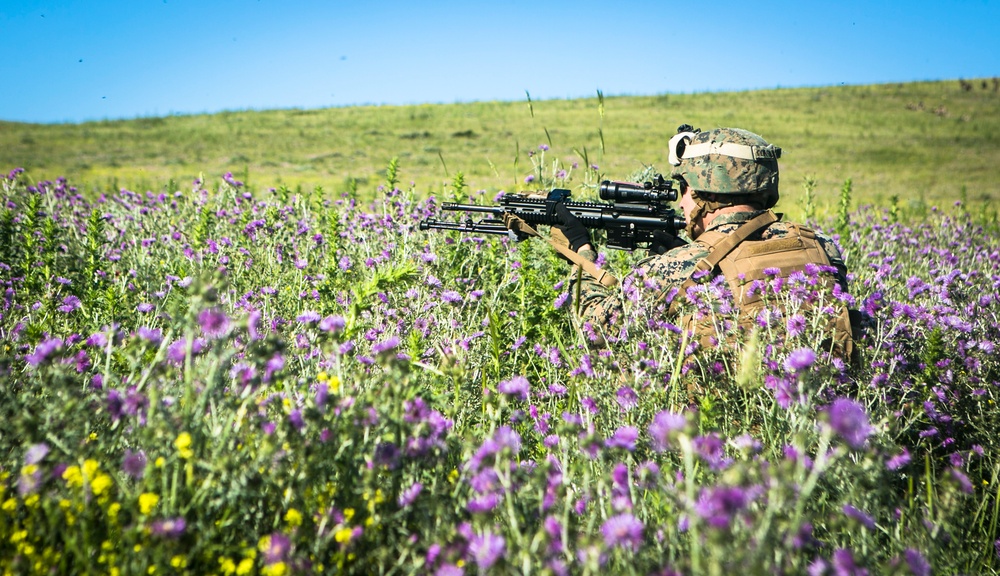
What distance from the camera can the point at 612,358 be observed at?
104 inches

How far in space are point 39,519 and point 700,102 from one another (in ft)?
162

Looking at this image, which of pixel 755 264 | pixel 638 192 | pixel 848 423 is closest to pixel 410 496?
pixel 848 423

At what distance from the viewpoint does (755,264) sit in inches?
120

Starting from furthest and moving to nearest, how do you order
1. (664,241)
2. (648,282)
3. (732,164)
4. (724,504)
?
1. (664,241)
2. (732,164)
3. (648,282)
4. (724,504)

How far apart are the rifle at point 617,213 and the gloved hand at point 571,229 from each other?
0.12ft

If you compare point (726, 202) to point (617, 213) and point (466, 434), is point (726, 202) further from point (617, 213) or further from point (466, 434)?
point (466, 434)

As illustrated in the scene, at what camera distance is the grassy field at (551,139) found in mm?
21234

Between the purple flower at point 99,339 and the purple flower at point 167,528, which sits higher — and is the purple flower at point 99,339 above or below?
above

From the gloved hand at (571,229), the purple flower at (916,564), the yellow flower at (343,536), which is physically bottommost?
the yellow flower at (343,536)

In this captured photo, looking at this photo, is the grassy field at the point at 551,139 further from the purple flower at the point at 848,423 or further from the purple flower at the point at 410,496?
the purple flower at the point at 848,423

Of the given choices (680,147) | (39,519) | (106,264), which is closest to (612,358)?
(680,147)

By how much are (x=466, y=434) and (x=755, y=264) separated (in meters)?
1.64

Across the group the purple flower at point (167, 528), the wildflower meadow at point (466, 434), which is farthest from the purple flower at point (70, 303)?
the purple flower at point (167, 528)

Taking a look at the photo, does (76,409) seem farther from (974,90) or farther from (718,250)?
(974,90)
